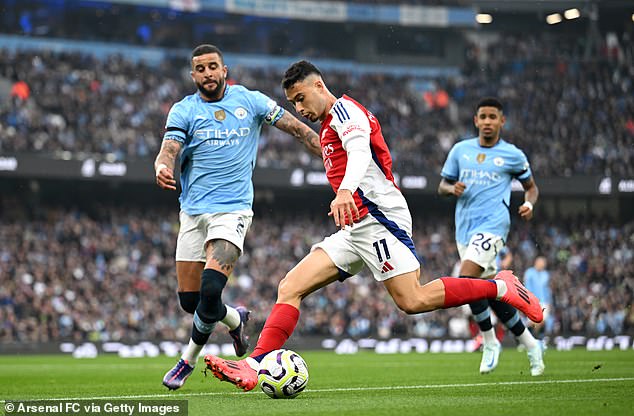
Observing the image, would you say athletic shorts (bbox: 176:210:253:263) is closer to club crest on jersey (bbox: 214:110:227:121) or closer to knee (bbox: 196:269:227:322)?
knee (bbox: 196:269:227:322)

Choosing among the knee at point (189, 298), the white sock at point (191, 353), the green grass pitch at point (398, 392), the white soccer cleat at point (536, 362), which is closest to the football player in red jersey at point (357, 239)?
the green grass pitch at point (398, 392)

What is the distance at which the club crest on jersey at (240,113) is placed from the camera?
9250 mm

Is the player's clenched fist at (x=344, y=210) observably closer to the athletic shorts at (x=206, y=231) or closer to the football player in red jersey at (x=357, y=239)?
the football player in red jersey at (x=357, y=239)

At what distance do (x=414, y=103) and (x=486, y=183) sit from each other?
28.6m

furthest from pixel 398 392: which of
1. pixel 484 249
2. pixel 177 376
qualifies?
pixel 484 249

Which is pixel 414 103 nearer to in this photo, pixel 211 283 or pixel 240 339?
pixel 240 339

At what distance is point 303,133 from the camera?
9.12 meters

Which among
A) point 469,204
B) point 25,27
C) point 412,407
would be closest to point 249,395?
point 412,407

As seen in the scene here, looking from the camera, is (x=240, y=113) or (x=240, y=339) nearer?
(x=240, y=113)

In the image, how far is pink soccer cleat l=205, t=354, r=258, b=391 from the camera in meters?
7.06

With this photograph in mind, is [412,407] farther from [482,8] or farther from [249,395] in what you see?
[482,8]

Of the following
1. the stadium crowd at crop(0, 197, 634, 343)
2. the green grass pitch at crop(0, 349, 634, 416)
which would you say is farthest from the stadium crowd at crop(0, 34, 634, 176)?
the green grass pitch at crop(0, 349, 634, 416)

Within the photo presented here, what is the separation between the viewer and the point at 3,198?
31.8 metres

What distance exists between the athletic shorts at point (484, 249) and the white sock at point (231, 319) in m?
3.05
